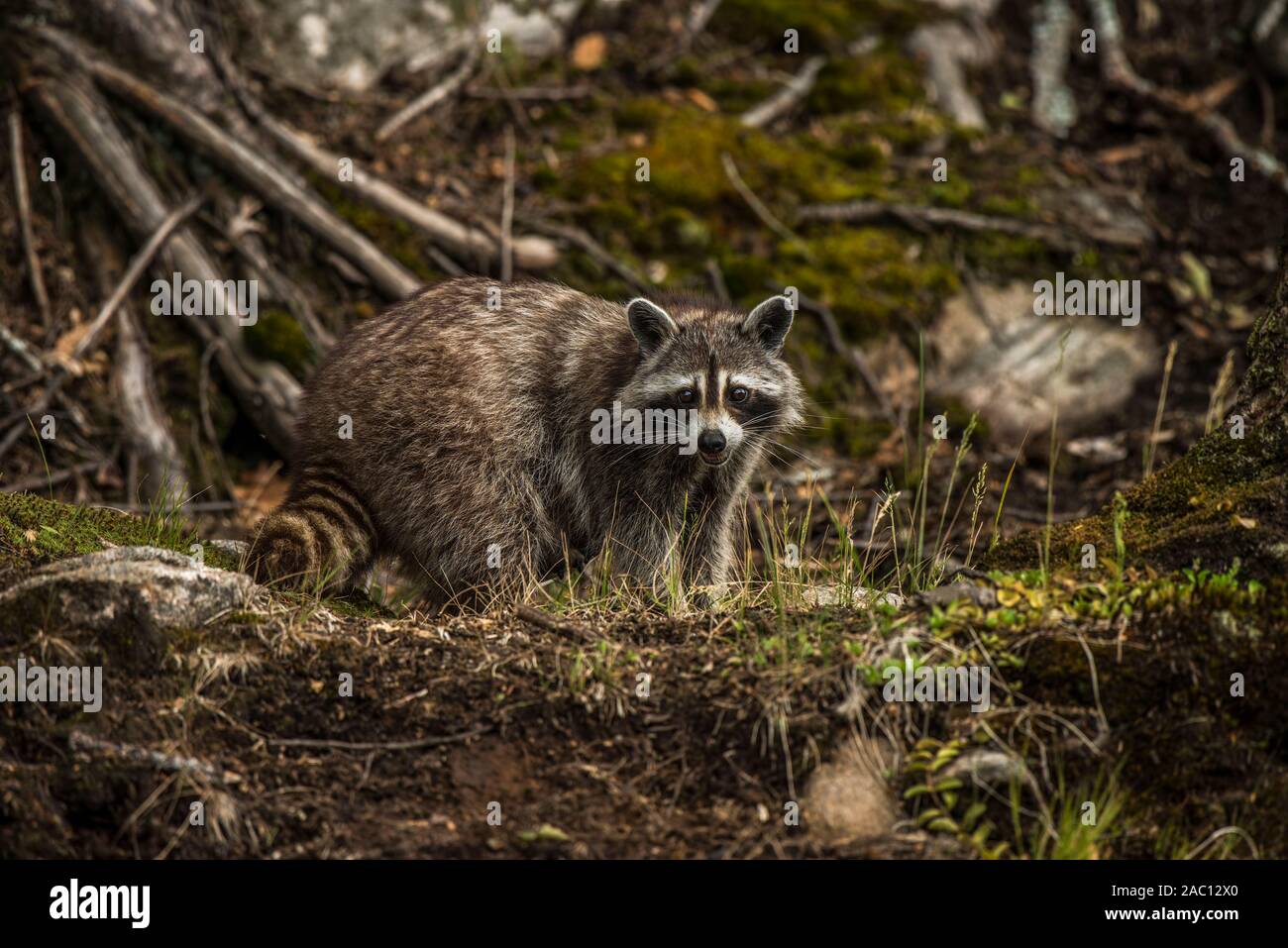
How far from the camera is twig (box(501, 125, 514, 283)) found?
10039 millimetres

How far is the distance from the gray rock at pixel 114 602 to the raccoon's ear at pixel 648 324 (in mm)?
2685

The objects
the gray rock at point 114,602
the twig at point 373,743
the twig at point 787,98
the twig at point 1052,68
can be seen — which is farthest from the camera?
the twig at point 1052,68

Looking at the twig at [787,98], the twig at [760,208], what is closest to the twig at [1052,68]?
the twig at [787,98]

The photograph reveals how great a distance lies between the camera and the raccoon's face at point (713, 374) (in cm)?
676

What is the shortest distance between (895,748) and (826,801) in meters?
0.30

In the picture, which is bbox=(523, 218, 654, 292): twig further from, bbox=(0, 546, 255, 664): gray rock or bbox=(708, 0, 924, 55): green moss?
bbox=(0, 546, 255, 664): gray rock

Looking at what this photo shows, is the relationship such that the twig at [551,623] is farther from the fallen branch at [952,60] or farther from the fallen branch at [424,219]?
the fallen branch at [952,60]

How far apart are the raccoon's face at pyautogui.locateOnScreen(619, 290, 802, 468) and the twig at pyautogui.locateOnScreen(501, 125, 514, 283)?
3.05 meters

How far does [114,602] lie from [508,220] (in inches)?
238

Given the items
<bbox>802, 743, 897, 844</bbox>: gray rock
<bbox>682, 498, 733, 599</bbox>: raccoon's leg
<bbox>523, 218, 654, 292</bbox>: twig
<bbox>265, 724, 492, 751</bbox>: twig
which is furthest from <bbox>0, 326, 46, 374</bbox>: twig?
<bbox>802, 743, 897, 844</bbox>: gray rock

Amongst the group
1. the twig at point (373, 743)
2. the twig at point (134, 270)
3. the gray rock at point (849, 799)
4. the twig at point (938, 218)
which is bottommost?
the gray rock at point (849, 799)

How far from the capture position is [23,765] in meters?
4.21

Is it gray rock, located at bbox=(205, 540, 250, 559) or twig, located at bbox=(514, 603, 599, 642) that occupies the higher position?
gray rock, located at bbox=(205, 540, 250, 559)

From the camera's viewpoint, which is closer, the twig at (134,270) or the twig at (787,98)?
the twig at (134,270)
